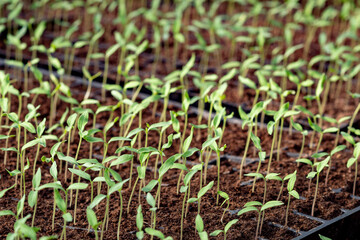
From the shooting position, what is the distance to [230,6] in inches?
221

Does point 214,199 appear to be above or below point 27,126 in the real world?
below

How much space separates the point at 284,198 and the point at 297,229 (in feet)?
0.78

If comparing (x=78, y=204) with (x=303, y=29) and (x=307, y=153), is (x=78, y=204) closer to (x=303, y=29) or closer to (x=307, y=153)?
(x=307, y=153)

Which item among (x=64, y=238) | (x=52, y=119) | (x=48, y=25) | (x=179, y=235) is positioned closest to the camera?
(x=64, y=238)

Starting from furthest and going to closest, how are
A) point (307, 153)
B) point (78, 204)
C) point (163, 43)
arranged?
1. point (163, 43)
2. point (307, 153)
3. point (78, 204)

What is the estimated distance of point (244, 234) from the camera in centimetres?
213

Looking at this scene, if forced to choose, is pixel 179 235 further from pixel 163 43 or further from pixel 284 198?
pixel 163 43

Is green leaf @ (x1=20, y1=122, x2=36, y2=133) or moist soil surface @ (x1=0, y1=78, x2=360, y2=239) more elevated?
green leaf @ (x1=20, y1=122, x2=36, y2=133)

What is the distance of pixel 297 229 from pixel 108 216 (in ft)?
2.24

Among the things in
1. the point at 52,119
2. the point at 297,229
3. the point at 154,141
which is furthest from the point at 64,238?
the point at 52,119

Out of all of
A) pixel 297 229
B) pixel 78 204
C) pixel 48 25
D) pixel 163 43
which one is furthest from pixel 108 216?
pixel 48 25

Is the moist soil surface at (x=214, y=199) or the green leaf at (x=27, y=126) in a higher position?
the green leaf at (x=27, y=126)

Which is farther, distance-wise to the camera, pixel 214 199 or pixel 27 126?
pixel 214 199

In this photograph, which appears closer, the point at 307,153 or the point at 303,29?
the point at 307,153
